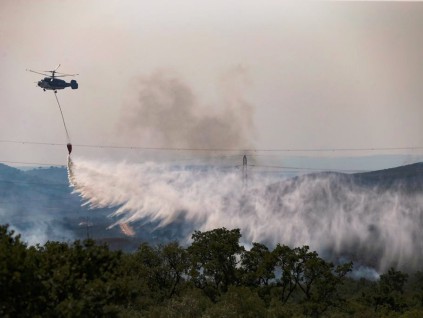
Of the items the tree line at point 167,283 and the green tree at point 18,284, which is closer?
the green tree at point 18,284

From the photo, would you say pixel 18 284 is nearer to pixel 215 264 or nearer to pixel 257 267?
pixel 215 264

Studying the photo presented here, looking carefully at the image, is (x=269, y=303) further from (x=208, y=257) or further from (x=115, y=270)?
(x=115, y=270)

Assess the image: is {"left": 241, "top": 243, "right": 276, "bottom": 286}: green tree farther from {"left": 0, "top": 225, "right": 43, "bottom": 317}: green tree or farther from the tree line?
{"left": 0, "top": 225, "right": 43, "bottom": 317}: green tree

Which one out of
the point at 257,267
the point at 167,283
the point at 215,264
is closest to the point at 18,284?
the point at 215,264

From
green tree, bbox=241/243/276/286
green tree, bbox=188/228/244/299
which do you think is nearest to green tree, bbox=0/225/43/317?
green tree, bbox=188/228/244/299

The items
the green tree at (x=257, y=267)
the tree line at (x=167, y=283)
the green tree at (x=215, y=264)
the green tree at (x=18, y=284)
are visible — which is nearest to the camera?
the green tree at (x=18, y=284)

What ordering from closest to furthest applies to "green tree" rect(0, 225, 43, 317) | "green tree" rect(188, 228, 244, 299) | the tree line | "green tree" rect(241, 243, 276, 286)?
"green tree" rect(0, 225, 43, 317)
the tree line
"green tree" rect(241, 243, 276, 286)
"green tree" rect(188, 228, 244, 299)

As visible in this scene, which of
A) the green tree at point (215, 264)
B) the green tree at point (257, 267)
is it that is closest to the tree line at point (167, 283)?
the green tree at point (257, 267)

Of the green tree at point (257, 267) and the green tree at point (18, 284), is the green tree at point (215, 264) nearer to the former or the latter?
the green tree at point (257, 267)

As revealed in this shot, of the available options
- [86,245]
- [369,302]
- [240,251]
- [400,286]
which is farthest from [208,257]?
[400,286]
